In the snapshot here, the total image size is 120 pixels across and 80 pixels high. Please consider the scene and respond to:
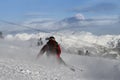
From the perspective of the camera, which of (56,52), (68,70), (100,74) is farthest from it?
(56,52)

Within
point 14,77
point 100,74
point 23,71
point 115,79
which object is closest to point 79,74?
point 100,74

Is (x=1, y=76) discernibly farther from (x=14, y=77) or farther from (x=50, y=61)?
(x=50, y=61)

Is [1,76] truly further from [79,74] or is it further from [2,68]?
[79,74]

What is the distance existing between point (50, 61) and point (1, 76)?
8.94 m

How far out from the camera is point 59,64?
24359 millimetres

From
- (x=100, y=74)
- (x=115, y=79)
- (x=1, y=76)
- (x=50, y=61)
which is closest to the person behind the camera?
(x=1, y=76)

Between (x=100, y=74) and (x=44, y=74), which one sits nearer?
(x=44, y=74)

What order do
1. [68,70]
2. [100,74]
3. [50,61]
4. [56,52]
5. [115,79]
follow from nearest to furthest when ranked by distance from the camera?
1. [115,79]
2. [100,74]
3. [68,70]
4. [50,61]
5. [56,52]

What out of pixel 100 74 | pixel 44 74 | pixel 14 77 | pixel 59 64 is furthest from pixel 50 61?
pixel 14 77

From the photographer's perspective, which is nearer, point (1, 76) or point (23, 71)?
point (1, 76)

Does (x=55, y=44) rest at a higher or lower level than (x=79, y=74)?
higher

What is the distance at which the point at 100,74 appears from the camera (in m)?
20.9

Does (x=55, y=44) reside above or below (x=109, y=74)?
above

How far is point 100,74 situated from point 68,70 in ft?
7.49
